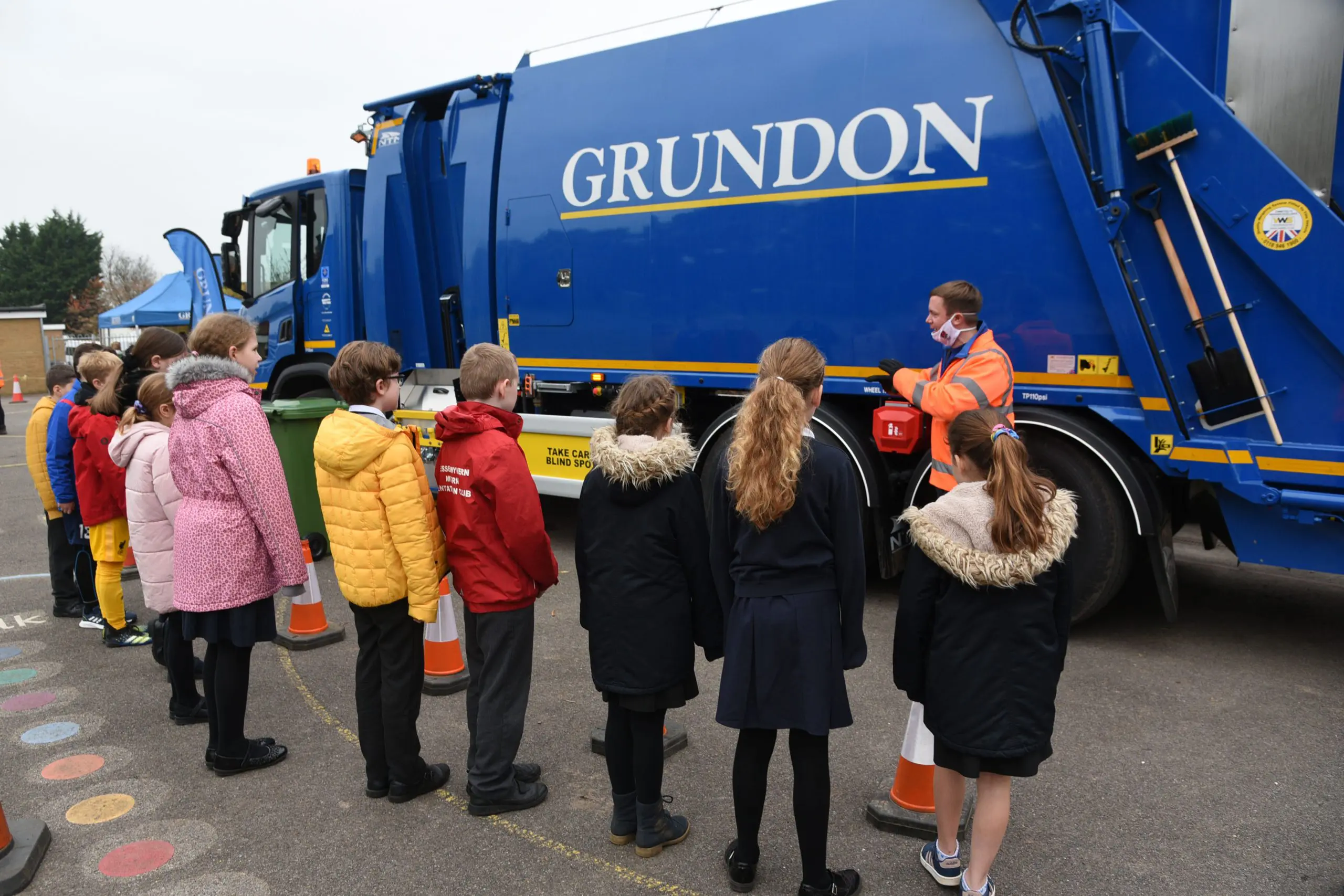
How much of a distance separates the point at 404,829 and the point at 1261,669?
4097 mm

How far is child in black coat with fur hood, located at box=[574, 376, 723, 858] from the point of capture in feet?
9.04

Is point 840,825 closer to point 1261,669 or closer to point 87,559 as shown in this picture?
point 1261,669

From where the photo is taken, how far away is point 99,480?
4832 mm

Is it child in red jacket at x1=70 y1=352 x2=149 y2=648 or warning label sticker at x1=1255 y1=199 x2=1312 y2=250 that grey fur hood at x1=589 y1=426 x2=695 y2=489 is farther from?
child in red jacket at x1=70 y1=352 x2=149 y2=648

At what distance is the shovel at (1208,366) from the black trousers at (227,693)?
4.50 m

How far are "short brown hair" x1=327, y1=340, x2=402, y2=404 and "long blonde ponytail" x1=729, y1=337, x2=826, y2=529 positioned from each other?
1386mm

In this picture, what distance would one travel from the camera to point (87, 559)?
5.46m

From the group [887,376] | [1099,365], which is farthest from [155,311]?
[1099,365]

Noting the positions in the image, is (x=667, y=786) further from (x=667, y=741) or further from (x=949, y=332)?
(x=949, y=332)

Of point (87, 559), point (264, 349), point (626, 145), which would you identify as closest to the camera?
point (87, 559)

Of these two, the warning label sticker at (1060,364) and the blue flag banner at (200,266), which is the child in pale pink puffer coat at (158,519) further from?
the blue flag banner at (200,266)

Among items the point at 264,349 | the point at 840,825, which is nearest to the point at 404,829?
the point at 840,825

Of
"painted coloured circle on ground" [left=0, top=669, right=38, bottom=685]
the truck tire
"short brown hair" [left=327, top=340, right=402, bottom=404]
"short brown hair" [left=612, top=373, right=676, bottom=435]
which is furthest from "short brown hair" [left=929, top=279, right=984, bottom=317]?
"painted coloured circle on ground" [left=0, top=669, right=38, bottom=685]

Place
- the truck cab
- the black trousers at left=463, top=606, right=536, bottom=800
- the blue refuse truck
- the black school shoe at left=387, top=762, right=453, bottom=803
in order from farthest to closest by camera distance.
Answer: the truck cab
the blue refuse truck
the black school shoe at left=387, top=762, right=453, bottom=803
the black trousers at left=463, top=606, right=536, bottom=800
